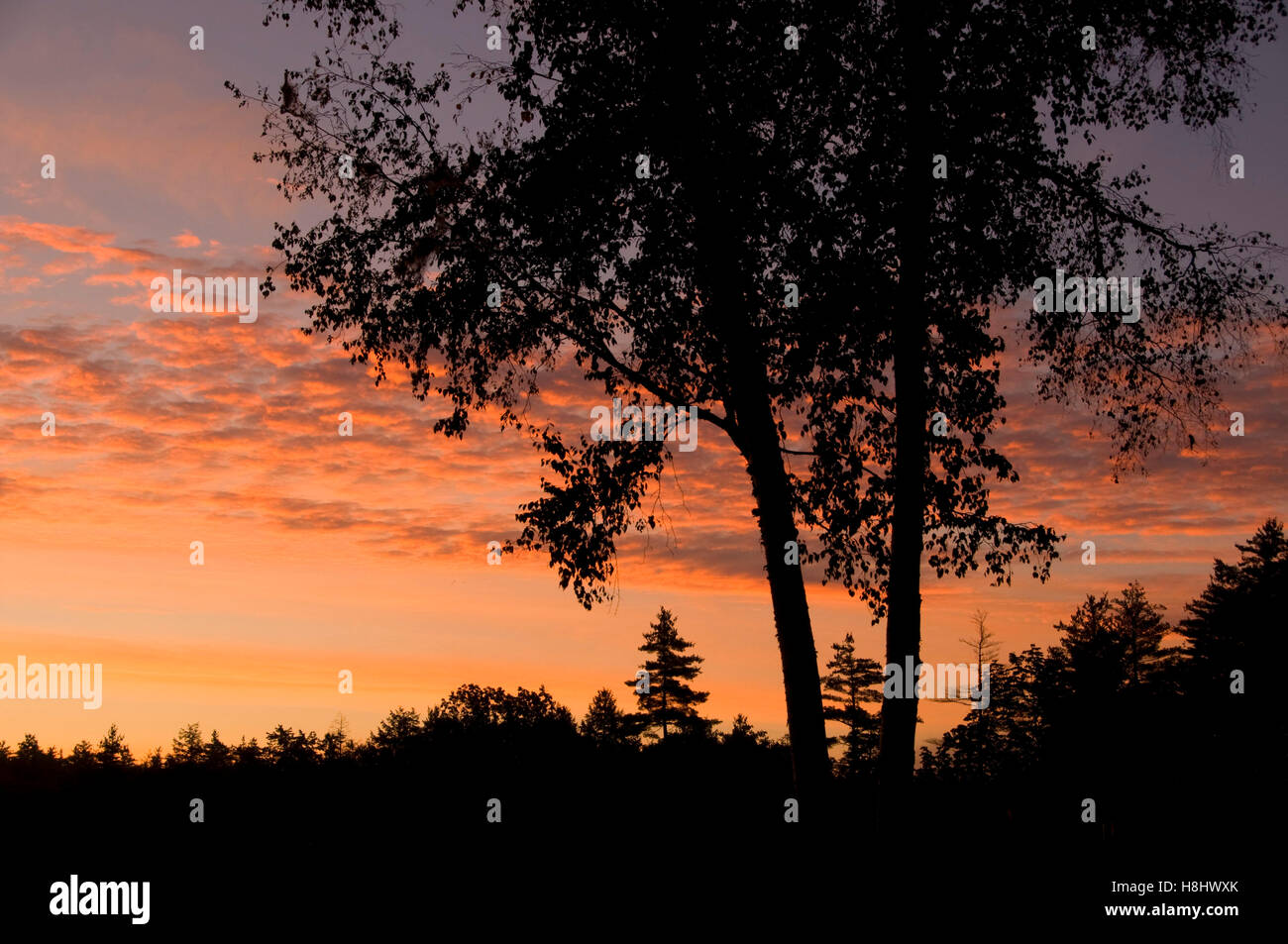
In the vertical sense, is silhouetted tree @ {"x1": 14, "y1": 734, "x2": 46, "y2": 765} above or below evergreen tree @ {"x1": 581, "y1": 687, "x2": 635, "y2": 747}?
above

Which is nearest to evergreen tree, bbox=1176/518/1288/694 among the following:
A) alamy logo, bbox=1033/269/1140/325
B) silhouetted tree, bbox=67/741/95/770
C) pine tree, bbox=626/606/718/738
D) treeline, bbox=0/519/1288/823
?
treeline, bbox=0/519/1288/823

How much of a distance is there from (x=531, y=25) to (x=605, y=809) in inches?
521

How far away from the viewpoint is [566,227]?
47.8 ft

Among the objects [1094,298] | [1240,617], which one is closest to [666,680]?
[1240,617]

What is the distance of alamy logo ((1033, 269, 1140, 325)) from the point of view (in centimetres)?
1495

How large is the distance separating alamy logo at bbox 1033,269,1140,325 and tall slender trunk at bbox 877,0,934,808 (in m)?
2.75
